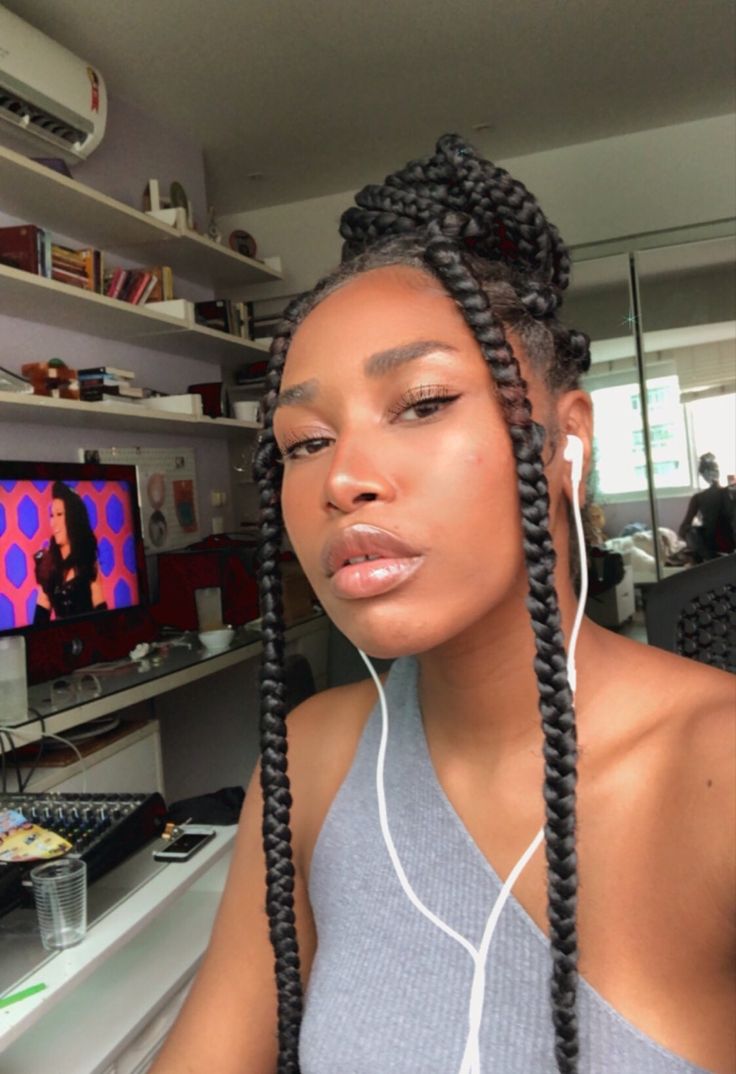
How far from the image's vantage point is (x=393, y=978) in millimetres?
636

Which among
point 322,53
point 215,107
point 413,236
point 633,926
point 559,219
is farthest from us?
point 559,219

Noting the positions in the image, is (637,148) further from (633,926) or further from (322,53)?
(633,926)

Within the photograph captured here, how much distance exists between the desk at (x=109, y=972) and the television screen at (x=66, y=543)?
37.4 inches

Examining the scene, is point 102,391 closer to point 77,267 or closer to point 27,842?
point 77,267

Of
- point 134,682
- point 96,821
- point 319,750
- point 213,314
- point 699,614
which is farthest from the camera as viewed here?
point 213,314

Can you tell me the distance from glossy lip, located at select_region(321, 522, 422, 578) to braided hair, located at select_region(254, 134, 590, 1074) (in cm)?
9

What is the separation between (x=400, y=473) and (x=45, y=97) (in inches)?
97.3

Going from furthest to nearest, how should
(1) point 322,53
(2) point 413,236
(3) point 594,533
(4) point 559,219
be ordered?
(4) point 559,219
(1) point 322,53
(3) point 594,533
(2) point 413,236

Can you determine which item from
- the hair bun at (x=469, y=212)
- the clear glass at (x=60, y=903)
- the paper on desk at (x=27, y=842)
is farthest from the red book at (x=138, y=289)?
the hair bun at (x=469, y=212)

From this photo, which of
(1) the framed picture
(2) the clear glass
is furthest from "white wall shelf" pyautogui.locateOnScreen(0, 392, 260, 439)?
(2) the clear glass

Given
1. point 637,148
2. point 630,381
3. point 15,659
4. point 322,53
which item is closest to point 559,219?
point 637,148

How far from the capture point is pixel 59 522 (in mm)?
2193

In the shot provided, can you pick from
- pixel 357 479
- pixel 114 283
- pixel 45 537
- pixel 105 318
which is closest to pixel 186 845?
pixel 357 479

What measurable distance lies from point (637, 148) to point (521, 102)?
736mm
